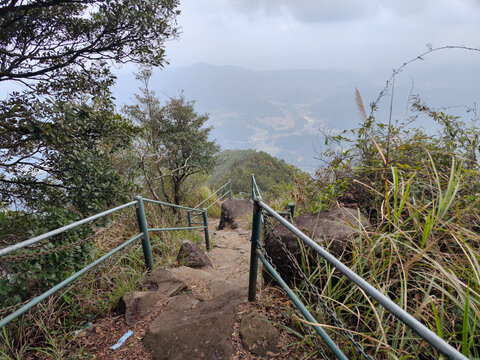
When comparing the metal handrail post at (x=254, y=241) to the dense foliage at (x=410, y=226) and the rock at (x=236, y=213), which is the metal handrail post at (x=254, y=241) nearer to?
the dense foliage at (x=410, y=226)

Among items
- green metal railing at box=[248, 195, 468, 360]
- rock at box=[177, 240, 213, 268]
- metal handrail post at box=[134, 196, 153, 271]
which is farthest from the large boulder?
rock at box=[177, 240, 213, 268]

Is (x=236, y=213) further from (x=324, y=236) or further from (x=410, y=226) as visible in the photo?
(x=410, y=226)

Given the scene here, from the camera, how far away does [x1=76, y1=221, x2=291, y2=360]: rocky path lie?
1552 mm

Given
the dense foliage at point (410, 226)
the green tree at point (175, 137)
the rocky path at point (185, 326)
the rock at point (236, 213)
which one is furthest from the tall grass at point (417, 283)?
the green tree at point (175, 137)

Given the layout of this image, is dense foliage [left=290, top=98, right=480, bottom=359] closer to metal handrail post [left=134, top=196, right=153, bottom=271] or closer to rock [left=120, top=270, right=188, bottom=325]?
rock [left=120, top=270, right=188, bottom=325]

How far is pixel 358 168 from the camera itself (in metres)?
2.54

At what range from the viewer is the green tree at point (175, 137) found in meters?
A: 9.45

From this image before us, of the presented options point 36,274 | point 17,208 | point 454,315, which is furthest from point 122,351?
point 17,208

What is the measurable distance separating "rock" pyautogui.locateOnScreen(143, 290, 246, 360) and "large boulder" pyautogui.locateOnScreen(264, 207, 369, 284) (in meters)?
0.46

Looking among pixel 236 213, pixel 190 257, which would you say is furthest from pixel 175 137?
pixel 190 257

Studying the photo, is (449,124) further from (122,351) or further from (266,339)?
(122,351)

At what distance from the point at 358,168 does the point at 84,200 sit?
3.15 metres

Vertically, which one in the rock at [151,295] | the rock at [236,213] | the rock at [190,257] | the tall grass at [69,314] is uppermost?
the tall grass at [69,314]

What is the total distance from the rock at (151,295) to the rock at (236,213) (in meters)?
4.78
